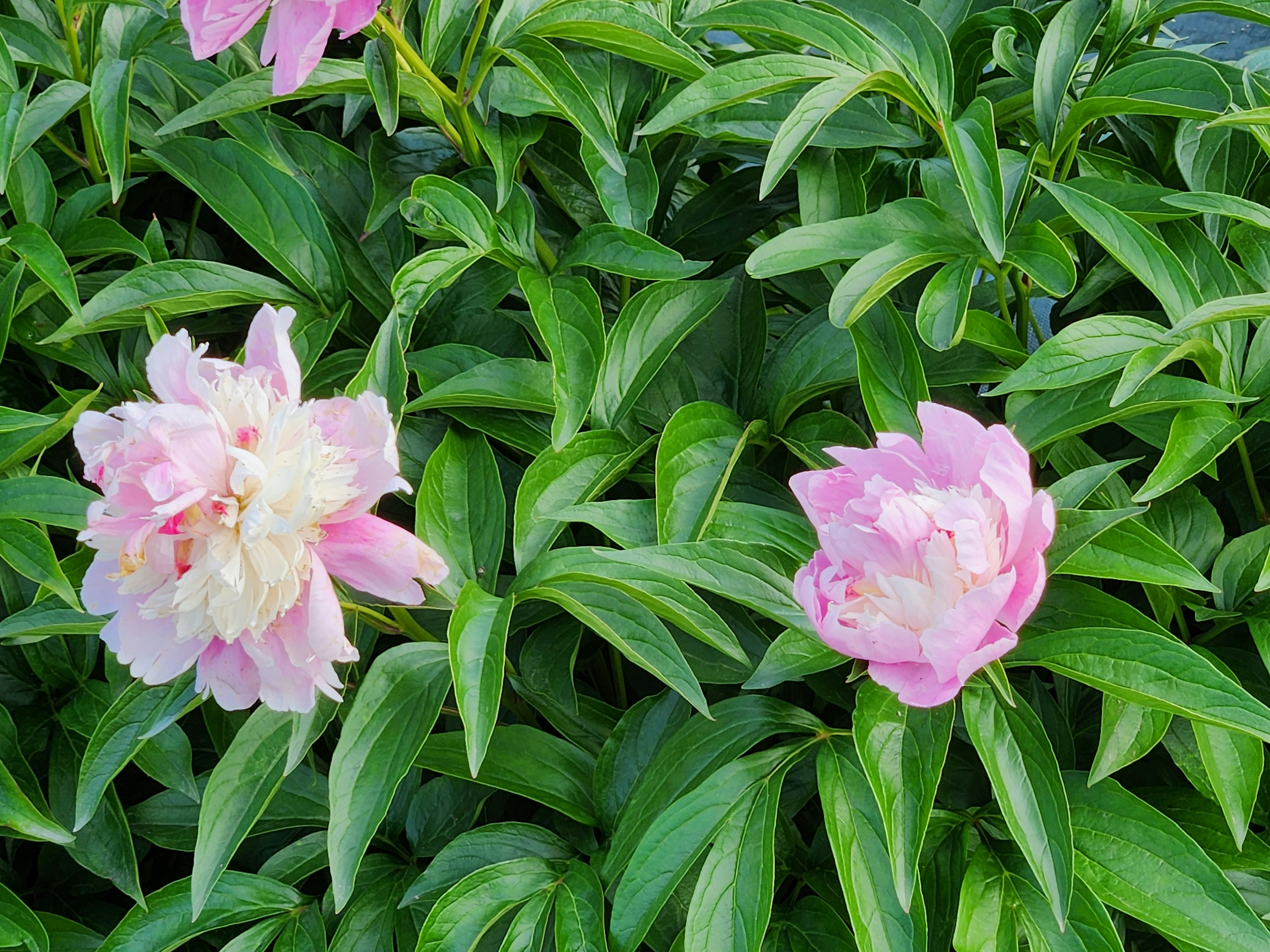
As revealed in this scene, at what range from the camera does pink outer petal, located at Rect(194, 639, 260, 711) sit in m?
0.50

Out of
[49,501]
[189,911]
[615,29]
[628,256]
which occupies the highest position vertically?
[615,29]

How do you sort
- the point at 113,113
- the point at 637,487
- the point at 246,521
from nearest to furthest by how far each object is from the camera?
the point at 246,521
the point at 113,113
the point at 637,487

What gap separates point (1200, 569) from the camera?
622 millimetres

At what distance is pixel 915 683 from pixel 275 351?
0.33 meters

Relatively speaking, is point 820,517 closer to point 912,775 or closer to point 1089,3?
point 912,775

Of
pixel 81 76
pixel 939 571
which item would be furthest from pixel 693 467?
pixel 81 76

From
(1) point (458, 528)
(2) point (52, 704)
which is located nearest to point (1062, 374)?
(1) point (458, 528)

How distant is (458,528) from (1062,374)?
1.10ft

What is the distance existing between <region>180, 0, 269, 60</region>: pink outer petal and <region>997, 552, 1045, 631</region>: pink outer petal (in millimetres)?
442

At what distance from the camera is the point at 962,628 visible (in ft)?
1.54

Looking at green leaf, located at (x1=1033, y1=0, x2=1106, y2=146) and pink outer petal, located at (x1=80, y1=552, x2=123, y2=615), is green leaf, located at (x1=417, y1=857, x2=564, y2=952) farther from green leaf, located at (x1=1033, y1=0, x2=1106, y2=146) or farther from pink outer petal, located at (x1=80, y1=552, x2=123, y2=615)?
green leaf, located at (x1=1033, y1=0, x2=1106, y2=146)

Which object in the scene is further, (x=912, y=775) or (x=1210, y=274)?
(x=1210, y=274)

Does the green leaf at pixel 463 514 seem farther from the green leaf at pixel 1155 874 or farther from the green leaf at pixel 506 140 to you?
the green leaf at pixel 1155 874

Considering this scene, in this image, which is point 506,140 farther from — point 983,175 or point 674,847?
point 674,847
